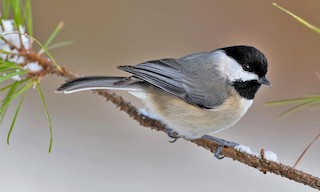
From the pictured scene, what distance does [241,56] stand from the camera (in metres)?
0.99

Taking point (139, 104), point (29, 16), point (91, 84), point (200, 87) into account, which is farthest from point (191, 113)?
point (139, 104)

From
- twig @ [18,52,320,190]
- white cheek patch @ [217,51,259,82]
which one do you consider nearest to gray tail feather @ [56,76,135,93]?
twig @ [18,52,320,190]

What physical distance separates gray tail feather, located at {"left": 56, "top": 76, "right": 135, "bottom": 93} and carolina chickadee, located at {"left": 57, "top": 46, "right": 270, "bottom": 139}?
1.2 inches

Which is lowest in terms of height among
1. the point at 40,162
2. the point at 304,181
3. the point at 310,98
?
the point at 40,162

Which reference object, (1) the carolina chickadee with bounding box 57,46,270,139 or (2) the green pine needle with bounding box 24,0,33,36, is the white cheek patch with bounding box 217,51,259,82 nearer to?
(1) the carolina chickadee with bounding box 57,46,270,139

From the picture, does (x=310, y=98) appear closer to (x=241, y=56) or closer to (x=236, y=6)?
(x=241, y=56)

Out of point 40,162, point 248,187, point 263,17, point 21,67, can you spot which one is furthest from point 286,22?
point 21,67

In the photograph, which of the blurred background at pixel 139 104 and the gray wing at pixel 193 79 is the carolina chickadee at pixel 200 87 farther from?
the blurred background at pixel 139 104

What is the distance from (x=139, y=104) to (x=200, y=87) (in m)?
0.57

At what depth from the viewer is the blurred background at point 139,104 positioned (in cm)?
151

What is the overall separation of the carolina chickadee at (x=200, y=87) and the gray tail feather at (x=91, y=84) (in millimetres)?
30

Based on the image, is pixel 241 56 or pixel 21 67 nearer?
pixel 21 67

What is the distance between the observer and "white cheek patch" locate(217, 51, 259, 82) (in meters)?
1.01

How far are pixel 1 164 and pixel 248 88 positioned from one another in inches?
33.9
